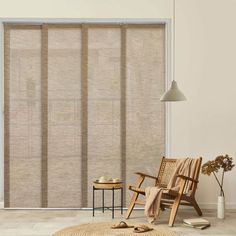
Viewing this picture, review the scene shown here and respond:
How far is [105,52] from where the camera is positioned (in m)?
6.77

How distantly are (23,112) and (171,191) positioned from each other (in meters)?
2.38

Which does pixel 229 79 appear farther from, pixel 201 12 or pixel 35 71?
pixel 35 71

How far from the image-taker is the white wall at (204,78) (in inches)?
264

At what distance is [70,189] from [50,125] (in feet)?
3.03

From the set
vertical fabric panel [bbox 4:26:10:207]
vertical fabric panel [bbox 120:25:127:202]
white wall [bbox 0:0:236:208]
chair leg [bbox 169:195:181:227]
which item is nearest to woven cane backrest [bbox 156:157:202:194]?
white wall [bbox 0:0:236:208]

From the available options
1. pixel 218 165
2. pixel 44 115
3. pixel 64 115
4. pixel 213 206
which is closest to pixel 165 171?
pixel 218 165

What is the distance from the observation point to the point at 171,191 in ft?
18.5

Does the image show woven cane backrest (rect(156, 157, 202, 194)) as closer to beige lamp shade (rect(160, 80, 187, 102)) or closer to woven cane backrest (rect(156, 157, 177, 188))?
woven cane backrest (rect(156, 157, 177, 188))

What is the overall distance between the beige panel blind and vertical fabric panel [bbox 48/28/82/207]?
1cm

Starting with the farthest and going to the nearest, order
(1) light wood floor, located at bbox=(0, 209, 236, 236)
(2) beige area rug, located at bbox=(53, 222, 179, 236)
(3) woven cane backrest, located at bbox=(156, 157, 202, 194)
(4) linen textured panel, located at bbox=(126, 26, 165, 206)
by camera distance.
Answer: (4) linen textured panel, located at bbox=(126, 26, 165, 206) < (3) woven cane backrest, located at bbox=(156, 157, 202, 194) < (1) light wood floor, located at bbox=(0, 209, 236, 236) < (2) beige area rug, located at bbox=(53, 222, 179, 236)

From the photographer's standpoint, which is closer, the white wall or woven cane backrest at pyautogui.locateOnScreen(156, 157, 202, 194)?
woven cane backrest at pyautogui.locateOnScreen(156, 157, 202, 194)

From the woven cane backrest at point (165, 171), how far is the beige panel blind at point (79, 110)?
1.10 ft

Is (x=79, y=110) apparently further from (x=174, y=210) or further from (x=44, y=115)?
(x=174, y=210)

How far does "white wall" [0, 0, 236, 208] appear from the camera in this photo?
670 cm
